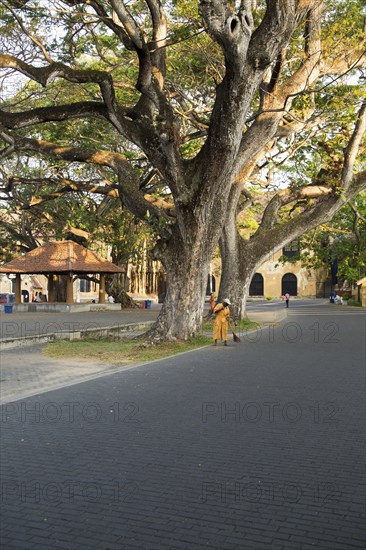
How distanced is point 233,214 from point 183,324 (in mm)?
8456

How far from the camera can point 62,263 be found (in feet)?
122

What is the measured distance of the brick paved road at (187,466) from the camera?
4027 millimetres

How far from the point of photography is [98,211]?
3856 cm

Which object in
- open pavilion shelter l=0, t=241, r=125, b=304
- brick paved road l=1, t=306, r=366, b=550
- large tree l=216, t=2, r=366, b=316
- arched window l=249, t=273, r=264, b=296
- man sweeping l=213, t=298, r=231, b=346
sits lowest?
brick paved road l=1, t=306, r=366, b=550

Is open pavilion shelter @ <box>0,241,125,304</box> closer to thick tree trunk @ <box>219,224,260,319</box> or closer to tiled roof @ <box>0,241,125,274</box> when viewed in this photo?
tiled roof @ <box>0,241,125,274</box>

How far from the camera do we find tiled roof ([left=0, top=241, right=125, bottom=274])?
36.9m

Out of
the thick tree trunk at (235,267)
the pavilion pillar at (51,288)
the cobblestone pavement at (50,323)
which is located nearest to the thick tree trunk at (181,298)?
the cobblestone pavement at (50,323)

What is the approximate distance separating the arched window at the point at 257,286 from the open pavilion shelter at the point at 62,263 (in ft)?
134

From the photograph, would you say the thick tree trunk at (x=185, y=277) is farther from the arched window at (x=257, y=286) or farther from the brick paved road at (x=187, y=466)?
the arched window at (x=257, y=286)

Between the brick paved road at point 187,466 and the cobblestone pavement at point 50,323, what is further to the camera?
the cobblestone pavement at point 50,323

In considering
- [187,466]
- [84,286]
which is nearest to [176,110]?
[187,466]

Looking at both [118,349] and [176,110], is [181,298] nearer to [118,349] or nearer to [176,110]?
[118,349]

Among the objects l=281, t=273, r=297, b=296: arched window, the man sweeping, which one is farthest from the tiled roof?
l=281, t=273, r=297, b=296: arched window

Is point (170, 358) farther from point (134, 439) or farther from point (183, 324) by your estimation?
point (134, 439)
